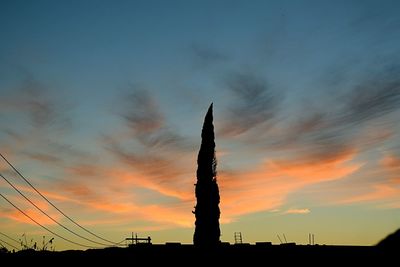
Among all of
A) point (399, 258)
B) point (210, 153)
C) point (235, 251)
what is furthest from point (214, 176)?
point (399, 258)

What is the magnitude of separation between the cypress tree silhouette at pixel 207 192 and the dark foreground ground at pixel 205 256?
14.4m

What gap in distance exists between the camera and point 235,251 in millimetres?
11602

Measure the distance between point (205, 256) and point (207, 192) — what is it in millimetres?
18058

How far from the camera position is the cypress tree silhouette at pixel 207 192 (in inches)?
1093

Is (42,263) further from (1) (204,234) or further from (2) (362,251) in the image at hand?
(1) (204,234)

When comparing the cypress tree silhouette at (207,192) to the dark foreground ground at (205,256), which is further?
the cypress tree silhouette at (207,192)

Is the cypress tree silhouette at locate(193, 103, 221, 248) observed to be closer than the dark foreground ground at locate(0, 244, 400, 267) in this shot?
No

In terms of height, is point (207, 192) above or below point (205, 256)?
above

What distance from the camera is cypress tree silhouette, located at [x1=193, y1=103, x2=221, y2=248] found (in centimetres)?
2775

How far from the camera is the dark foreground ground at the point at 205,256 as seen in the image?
35.8 ft

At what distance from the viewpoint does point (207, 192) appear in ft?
95.6

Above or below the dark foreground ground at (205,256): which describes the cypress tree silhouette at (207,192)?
above

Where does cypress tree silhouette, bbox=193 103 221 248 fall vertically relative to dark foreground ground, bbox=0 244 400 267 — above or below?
above

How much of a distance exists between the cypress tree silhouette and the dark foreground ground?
568 inches
